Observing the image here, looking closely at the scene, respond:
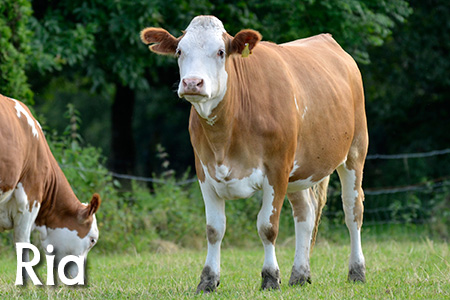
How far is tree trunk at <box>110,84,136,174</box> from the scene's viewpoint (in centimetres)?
1574

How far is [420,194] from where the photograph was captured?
14195mm

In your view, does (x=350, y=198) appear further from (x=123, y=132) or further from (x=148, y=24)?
(x=123, y=132)

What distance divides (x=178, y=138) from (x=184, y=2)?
11.4 meters

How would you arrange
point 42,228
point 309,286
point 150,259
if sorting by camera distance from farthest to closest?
point 150,259 → point 42,228 → point 309,286

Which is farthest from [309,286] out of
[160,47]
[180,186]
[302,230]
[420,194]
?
[420,194]

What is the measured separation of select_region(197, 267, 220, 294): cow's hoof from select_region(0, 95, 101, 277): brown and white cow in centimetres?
175

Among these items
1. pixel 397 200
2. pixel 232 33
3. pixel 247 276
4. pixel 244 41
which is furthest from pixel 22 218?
pixel 397 200

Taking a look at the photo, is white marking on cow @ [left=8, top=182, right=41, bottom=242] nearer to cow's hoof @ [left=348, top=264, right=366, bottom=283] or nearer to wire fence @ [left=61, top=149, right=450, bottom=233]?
cow's hoof @ [left=348, top=264, right=366, bottom=283]

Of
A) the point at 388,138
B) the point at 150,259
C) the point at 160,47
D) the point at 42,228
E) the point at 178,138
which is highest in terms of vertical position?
the point at 160,47

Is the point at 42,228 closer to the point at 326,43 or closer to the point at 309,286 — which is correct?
the point at 309,286

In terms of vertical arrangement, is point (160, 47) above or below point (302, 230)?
above

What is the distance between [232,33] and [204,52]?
23.0 feet

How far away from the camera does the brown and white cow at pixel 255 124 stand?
16.8 ft

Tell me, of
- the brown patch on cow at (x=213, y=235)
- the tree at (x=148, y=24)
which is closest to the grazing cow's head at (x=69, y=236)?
the brown patch on cow at (x=213, y=235)
